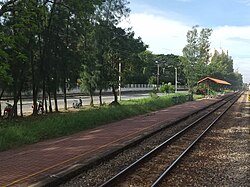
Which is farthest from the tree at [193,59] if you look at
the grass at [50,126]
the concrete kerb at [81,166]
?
the concrete kerb at [81,166]

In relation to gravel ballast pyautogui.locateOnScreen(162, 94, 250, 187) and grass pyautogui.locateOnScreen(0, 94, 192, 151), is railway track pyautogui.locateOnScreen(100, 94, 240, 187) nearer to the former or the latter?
gravel ballast pyautogui.locateOnScreen(162, 94, 250, 187)

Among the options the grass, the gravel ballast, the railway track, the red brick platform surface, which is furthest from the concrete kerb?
the grass

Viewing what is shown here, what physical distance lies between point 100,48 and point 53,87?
214 inches

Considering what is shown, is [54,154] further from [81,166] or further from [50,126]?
[50,126]

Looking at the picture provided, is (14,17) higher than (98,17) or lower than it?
lower

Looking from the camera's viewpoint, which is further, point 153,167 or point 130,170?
point 153,167

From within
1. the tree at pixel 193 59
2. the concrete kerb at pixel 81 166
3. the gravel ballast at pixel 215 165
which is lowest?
the gravel ballast at pixel 215 165

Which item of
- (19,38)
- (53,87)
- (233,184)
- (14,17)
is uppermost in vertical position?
(14,17)

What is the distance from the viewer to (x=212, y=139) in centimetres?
1418

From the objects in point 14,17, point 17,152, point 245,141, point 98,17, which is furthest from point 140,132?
point 98,17

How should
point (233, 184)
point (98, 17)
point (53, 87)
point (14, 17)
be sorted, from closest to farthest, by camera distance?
point (233, 184) → point (14, 17) → point (53, 87) → point (98, 17)

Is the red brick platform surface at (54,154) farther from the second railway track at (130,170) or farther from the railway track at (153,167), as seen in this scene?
the railway track at (153,167)

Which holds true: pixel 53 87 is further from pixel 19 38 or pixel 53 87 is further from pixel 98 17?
pixel 19 38

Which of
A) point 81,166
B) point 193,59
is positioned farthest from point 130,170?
point 193,59
